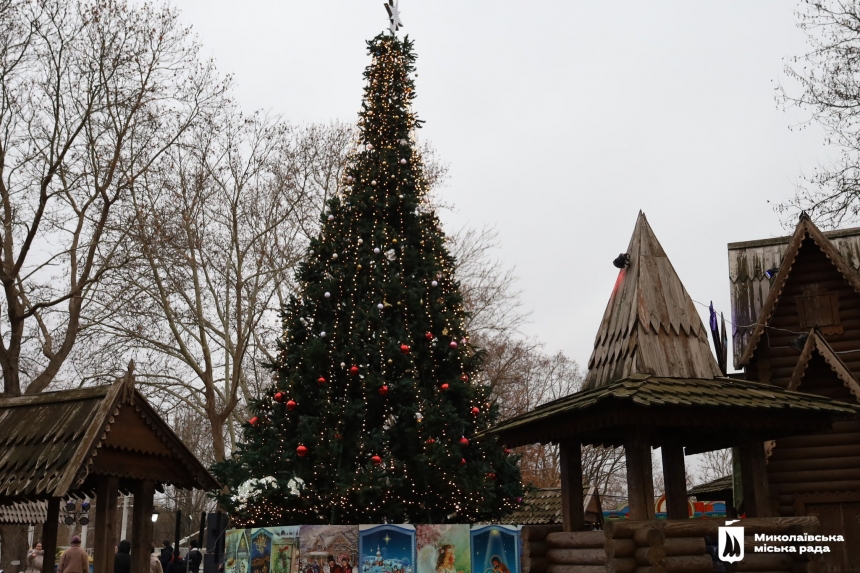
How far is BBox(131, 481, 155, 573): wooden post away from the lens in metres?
10.8

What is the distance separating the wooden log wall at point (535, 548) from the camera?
12039 millimetres

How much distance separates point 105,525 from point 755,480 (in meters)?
8.54

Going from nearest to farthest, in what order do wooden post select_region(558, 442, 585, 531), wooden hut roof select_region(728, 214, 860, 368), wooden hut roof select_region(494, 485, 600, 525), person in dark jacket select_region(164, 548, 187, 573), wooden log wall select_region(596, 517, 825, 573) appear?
1. wooden log wall select_region(596, 517, 825, 573)
2. wooden post select_region(558, 442, 585, 531)
3. wooden hut roof select_region(728, 214, 860, 368)
4. person in dark jacket select_region(164, 548, 187, 573)
5. wooden hut roof select_region(494, 485, 600, 525)

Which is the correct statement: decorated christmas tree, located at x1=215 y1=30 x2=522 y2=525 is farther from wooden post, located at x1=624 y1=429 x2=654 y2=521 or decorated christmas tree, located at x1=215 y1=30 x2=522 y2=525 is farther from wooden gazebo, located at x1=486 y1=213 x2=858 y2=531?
wooden post, located at x1=624 y1=429 x2=654 y2=521

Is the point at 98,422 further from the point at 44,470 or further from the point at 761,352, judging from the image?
the point at 761,352

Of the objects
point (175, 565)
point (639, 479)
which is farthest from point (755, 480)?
point (175, 565)

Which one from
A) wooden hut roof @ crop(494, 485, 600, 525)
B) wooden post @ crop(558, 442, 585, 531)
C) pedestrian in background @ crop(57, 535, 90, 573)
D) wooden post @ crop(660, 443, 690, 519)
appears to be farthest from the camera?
wooden hut roof @ crop(494, 485, 600, 525)

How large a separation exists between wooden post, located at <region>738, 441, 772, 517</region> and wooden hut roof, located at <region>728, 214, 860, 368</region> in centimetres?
739

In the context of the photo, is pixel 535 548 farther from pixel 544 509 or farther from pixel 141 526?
pixel 544 509

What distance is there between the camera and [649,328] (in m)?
11.6

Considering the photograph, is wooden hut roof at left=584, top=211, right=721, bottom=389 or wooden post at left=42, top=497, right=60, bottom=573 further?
wooden hut roof at left=584, top=211, right=721, bottom=389

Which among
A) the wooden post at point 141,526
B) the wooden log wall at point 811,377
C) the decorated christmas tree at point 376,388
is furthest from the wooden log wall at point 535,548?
the wooden log wall at point 811,377

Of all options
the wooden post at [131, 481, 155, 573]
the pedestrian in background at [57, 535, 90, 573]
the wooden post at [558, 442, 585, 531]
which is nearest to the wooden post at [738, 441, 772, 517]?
the wooden post at [558, 442, 585, 531]

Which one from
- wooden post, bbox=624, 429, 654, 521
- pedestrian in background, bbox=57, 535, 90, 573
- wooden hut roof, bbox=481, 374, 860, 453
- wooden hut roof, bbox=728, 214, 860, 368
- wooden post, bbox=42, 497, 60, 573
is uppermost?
wooden hut roof, bbox=728, 214, 860, 368
